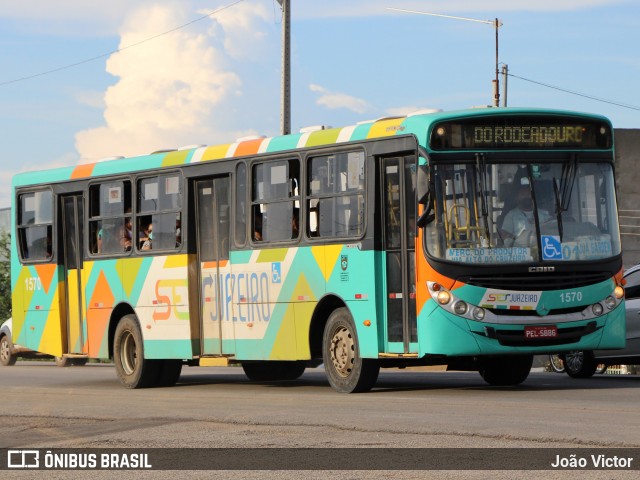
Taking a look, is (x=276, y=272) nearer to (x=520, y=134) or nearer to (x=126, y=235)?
(x=126, y=235)

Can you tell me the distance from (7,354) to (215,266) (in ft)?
48.9

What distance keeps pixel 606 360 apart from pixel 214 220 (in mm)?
5953

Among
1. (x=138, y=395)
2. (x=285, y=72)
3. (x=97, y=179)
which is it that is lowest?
(x=138, y=395)

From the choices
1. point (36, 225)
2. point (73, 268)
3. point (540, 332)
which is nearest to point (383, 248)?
point (540, 332)

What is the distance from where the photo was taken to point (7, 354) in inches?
1332

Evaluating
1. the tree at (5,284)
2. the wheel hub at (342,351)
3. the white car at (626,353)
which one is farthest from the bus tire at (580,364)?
the tree at (5,284)

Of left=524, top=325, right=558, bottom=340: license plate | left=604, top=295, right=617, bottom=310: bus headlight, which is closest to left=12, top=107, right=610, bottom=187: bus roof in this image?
left=604, top=295, right=617, bottom=310: bus headlight

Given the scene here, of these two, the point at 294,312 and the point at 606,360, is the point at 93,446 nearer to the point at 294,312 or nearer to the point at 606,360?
the point at 294,312

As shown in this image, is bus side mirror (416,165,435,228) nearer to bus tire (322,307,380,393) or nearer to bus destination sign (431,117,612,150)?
bus destination sign (431,117,612,150)

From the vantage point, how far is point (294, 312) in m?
18.8

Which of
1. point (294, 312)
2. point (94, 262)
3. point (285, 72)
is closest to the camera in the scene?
point (294, 312)

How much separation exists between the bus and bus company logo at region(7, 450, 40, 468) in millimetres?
5820

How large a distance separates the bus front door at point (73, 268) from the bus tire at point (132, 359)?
0.98m

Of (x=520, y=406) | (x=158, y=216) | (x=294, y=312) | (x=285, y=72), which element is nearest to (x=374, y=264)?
(x=294, y=312)
